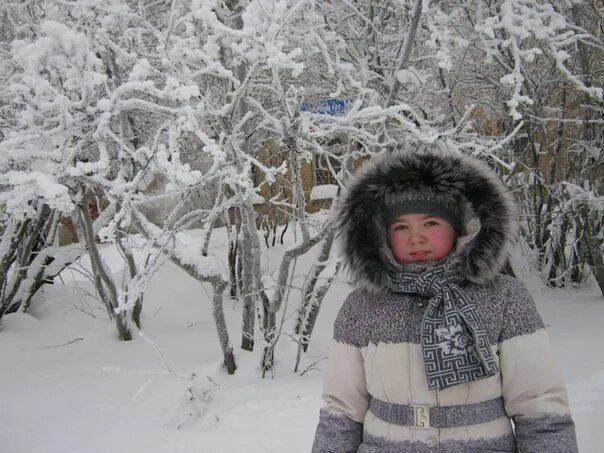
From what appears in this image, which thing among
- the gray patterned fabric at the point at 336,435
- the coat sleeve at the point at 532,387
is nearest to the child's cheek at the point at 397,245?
the coat sleeve at the point at 532,387

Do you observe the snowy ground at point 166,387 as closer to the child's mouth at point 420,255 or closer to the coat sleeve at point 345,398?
the coat sleeve at point 345,398

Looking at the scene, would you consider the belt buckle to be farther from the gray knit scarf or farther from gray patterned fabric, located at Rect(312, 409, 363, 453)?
gray patterned fabric, located at Rect(312, 409, 363, 453)

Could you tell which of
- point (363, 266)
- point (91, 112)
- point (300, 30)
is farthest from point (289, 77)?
point (363, 266)

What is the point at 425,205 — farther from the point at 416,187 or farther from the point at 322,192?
the point at 322,192

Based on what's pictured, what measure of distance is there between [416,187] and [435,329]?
0.42 metres

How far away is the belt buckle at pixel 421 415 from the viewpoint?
141 cm

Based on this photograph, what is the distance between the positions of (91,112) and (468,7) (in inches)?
157

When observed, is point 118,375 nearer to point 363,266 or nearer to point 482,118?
point 363,266

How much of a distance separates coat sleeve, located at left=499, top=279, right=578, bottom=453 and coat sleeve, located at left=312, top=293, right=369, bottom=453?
392 mm

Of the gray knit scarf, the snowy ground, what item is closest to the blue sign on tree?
the snowy ground

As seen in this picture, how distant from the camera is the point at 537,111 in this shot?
255 inches

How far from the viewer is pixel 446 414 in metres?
1.40

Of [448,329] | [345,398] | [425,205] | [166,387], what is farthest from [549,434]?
[166,387]

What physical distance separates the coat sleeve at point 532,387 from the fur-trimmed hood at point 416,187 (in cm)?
15
